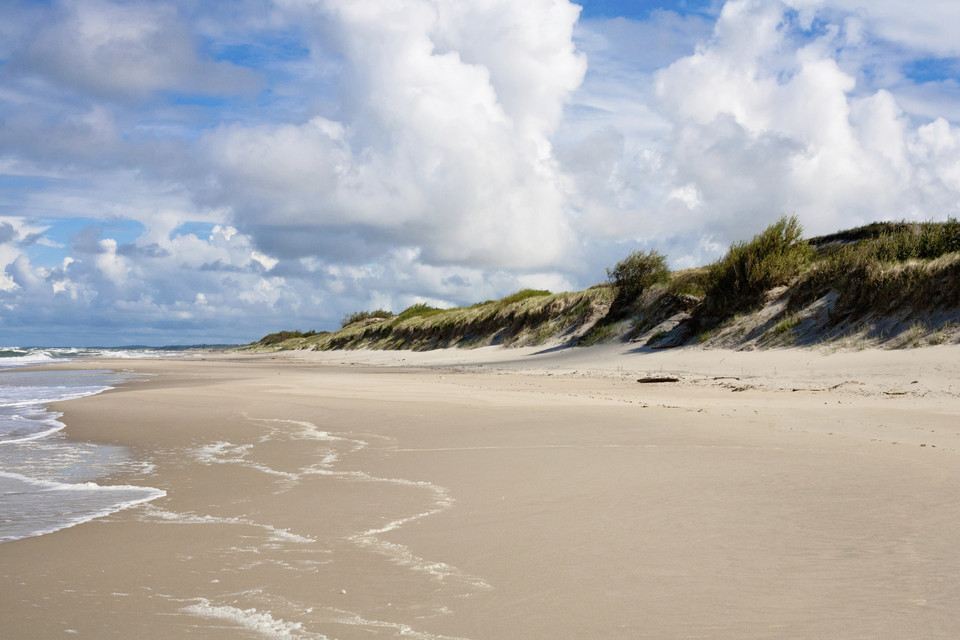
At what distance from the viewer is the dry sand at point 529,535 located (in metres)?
2.39

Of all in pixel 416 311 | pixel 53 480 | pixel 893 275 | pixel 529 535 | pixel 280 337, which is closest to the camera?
pixel 529 535

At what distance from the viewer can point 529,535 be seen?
3.37 metres

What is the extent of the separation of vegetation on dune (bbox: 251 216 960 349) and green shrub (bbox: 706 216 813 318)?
1.3 inches

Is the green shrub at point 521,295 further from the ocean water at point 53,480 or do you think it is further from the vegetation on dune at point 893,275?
the ocean water at point 53,480

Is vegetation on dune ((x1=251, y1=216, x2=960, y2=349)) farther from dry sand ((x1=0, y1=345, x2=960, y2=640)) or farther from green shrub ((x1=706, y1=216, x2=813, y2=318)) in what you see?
dry sand ((x1=0, y1=345, x2=960, y2=640))

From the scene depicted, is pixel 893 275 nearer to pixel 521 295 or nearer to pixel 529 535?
pixel 529 535

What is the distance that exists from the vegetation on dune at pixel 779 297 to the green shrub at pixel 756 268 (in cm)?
3

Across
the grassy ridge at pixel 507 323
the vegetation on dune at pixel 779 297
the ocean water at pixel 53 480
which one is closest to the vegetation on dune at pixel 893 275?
the vegetation on dune at pixel 779 297

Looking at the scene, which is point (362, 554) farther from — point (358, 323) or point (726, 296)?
point (358, 323)

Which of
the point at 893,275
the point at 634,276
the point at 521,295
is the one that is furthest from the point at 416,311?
the point at 893,275

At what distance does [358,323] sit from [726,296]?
46589 millimetres

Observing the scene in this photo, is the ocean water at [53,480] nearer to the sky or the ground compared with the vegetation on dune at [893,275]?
nearer to the ground

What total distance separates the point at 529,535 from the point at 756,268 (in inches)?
656

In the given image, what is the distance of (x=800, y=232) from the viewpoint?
776 inches
